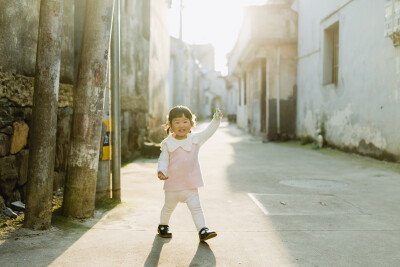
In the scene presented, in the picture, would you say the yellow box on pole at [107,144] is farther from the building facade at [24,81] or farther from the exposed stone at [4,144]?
the exposed stone at [4,144]

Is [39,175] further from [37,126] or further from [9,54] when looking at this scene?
[9,54]

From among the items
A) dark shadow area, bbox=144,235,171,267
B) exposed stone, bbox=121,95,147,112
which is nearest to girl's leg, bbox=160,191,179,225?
dark shadow area, bbox=144,235,171,267

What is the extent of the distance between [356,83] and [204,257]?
727 centimetres

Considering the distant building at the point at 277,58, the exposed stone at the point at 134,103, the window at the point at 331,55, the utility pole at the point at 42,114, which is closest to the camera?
the utility pole at the point at 42,114

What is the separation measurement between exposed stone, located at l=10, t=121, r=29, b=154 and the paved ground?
74cm

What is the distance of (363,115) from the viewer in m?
8.27

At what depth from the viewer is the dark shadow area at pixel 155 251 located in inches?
94.4

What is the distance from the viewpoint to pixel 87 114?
10.6ft

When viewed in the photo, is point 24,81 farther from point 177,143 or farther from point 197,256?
point 197,256

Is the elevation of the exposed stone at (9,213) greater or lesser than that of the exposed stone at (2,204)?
lesser

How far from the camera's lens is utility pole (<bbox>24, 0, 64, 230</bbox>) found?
2852 millimetres

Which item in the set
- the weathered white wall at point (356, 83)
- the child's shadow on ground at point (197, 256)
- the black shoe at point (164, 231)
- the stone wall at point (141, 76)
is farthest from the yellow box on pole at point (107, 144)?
the weathered white wall at point (356, 83)

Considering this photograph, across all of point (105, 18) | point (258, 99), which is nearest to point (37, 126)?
point (105, 18)

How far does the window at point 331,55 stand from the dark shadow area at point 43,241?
Result: 884cm
